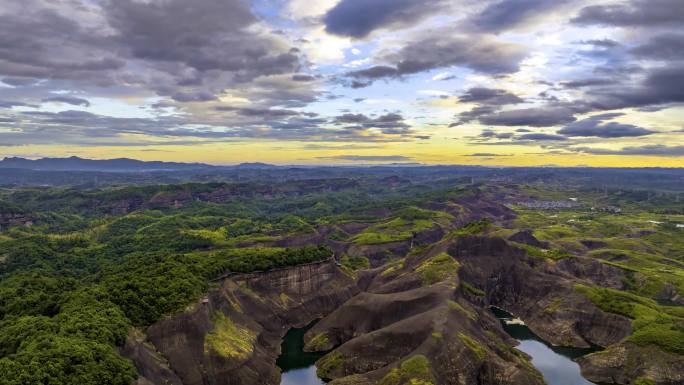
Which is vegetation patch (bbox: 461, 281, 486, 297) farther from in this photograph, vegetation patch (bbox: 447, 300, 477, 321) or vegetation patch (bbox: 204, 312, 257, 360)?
vegetation patch (bbox: 204, 312, 257, 360)

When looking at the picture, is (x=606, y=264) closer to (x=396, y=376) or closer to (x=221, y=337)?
(x=396, y=376)

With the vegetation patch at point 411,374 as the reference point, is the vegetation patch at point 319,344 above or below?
below

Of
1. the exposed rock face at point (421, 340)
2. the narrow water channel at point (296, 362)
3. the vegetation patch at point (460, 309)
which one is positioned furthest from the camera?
the vegetation patch at point (460, 309)

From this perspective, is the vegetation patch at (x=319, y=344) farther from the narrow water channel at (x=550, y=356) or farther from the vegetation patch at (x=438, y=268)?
the narrow water channel at (x=550, y=356)

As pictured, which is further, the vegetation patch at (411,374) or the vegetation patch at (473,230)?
the vegetation patch at (473,230)

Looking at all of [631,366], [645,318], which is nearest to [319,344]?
[631,366]

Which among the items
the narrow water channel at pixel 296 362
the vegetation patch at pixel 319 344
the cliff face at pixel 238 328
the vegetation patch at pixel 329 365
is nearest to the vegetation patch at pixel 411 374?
the vegetation patch at pixel 329 365
